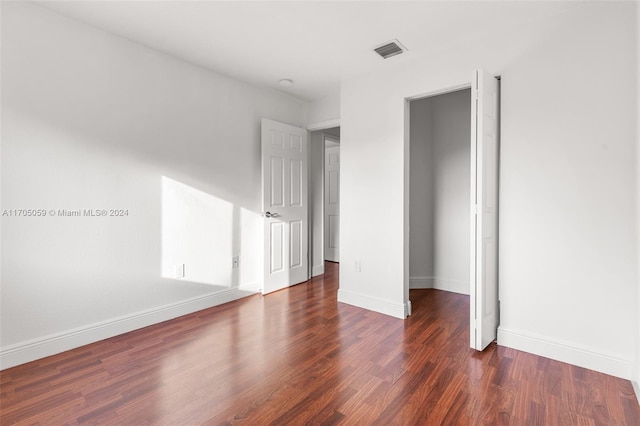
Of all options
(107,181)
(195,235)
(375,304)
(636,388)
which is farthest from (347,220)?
(636,388)

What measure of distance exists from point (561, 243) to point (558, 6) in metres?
1.68

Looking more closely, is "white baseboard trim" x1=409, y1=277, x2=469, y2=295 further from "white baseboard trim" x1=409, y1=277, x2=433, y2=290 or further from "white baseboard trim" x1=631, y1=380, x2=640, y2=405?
"white baseboard trim" x1=631, y1=380, x2=640, y2=405

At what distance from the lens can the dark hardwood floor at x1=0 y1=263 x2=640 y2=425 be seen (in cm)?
166

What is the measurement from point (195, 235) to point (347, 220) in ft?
5.40

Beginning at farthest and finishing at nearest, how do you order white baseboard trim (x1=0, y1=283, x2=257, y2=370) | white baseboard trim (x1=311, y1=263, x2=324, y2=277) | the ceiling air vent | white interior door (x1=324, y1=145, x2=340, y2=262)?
white interior door (x1=324, y1=145, x2=340, y2=262) < white baseboard trim (x1=311, y1=263, x2=324, y2=277) < the ceiling air vent < white baseboard trim (x1=0, y1=283, x2=257, y2=370)

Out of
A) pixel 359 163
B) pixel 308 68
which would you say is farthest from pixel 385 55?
pixel 359 163

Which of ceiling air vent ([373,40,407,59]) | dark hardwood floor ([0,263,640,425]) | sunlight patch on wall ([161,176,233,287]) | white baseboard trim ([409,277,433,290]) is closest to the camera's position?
dark hardwood floor ([0,263,640,425])

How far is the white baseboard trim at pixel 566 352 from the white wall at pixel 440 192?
55.6 inches

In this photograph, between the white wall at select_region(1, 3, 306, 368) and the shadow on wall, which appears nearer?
the white wall at select_region(1, 3, 306, 368)

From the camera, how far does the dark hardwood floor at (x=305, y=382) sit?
5.44ft

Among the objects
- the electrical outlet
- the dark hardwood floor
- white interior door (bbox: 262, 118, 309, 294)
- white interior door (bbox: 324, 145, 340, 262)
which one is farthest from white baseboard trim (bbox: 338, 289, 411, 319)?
white interior door (bbox: 324, 145, 340, 262)

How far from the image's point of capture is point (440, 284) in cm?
405

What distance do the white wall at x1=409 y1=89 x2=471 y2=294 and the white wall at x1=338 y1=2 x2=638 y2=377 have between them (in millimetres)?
1175

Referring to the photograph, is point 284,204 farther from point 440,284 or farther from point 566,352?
point 566,352
